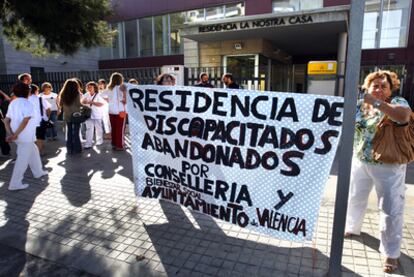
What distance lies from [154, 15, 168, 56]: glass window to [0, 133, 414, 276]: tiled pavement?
1487 centimetres

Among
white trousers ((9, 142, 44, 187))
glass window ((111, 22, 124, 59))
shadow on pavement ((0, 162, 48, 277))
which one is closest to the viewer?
shadow on pavement ((0, 162, 48, 277))

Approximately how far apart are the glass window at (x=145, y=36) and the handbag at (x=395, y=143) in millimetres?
17844

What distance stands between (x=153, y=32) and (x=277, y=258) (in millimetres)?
17822

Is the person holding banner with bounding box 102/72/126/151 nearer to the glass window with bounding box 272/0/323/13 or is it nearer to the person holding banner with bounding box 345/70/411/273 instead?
the person holding banner with bounding box 345/70/411/273

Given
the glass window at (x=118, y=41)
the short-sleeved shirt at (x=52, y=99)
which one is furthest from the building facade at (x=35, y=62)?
→ the short-sleeved shirt at (x=52, y=99)

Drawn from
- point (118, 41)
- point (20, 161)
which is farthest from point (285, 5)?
point (20, 161)

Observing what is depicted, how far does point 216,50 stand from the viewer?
1430 cm

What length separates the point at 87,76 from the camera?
470 inches

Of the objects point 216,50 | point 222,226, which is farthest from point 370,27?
point 222,226

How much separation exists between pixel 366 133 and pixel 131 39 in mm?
19114

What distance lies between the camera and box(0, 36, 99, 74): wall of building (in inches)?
674

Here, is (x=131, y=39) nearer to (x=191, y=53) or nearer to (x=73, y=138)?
(x=191, y=53)

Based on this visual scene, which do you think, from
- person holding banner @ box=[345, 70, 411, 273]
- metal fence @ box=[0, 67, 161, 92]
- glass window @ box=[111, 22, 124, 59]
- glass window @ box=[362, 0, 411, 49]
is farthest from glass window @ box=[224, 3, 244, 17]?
person holding banner @ box=[345, 70, 411, 273]

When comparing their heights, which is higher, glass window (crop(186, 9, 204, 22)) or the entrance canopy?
glass window (crop(186, 9, 204, 22))
